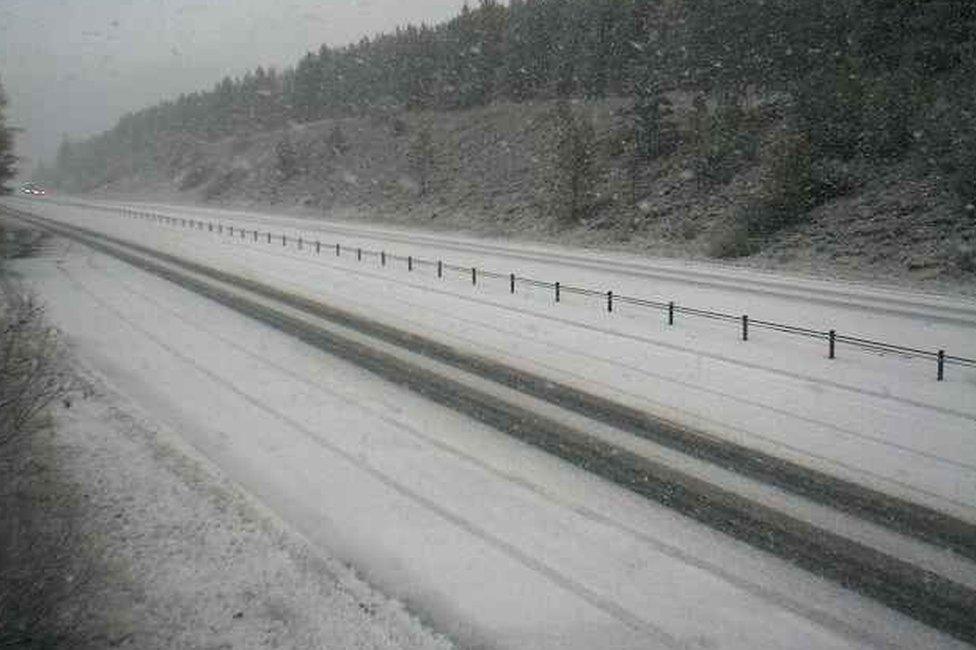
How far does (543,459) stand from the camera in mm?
10750

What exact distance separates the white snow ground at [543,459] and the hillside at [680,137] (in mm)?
15785

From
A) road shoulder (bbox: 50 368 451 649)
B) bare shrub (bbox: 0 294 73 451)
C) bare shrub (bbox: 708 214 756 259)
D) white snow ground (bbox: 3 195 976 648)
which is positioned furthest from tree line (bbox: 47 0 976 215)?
bare shrub (bbox: 0 294 73 451)

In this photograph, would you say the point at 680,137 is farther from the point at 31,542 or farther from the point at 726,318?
the point at 31,542

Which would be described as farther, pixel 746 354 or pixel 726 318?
pixel 726 318

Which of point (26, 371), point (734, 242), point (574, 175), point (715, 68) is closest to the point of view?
point (26, 371)

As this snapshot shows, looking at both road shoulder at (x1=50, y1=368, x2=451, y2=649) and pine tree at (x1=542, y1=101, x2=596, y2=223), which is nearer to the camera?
road shoulder at (x1=50, y1=368, x2=451, y2=649)

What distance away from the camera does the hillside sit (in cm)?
3123

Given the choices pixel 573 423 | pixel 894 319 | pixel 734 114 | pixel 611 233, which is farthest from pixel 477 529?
pixel 734 114

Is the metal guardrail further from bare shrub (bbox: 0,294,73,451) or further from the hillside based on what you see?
bare shrub (bbox: 0,294,73,451)

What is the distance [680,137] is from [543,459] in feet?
148

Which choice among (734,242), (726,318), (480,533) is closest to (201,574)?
(480,533)

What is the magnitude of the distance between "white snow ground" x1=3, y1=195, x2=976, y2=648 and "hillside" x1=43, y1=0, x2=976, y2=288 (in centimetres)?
1578

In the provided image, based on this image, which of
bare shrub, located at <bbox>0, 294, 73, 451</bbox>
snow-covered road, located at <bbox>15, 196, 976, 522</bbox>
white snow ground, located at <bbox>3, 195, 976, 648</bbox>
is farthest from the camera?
snow-covered road, located at <bbox>15, 196, 976, 522</bbox>

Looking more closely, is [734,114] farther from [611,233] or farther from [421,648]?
[421,648]
